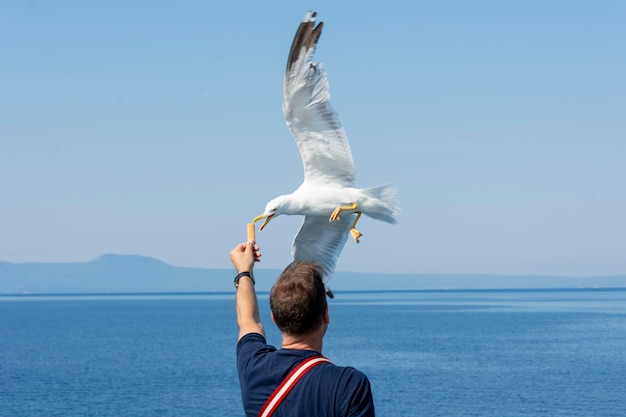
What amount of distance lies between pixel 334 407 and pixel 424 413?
177 ft

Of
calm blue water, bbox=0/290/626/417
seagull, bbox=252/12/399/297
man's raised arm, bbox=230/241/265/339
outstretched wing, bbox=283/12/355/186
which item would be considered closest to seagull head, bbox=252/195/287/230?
seagull, bbox=252/12/399/297

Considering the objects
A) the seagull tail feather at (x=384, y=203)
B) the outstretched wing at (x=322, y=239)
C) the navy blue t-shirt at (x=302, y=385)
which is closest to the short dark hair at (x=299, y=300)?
the navy blue t-shirt at (x=302, y=385)

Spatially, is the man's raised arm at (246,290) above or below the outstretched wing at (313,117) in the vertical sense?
below

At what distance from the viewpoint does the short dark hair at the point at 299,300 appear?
3.29m

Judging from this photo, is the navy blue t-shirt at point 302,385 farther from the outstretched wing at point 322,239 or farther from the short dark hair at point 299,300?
the outstretched wing at point 322,239

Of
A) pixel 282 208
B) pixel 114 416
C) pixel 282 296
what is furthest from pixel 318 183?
pixel 114 416

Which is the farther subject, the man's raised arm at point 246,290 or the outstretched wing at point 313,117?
the outstretched wing at point 313,117

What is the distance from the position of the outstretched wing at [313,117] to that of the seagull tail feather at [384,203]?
261mm

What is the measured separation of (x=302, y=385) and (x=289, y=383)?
0.24ft

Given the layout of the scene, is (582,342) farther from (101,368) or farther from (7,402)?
(7,402)

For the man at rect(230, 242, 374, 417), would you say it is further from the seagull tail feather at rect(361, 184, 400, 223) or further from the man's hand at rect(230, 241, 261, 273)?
the seagull tail feather at rect(361, 184, 400, 223)

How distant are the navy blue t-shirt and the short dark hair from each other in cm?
12

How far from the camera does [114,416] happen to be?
57.3 metres

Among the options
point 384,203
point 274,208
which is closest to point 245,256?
point 274,208
